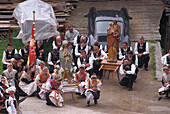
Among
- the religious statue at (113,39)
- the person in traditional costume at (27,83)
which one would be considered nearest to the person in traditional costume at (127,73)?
the religious statue at (113,39)

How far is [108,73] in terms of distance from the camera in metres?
13.3

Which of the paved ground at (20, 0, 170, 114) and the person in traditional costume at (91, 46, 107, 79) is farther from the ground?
the person in traditional costume at (91, 46, 107, 79)

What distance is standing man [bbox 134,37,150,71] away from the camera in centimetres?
1367

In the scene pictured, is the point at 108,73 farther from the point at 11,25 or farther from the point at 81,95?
the point at 11,25

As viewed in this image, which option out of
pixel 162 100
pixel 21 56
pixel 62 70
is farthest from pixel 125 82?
pixel 21 56

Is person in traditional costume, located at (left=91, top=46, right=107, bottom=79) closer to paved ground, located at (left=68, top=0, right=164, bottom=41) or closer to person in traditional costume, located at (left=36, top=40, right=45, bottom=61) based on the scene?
person in traditional costume, located at (left=36, top=40, right=45, bottom=61)

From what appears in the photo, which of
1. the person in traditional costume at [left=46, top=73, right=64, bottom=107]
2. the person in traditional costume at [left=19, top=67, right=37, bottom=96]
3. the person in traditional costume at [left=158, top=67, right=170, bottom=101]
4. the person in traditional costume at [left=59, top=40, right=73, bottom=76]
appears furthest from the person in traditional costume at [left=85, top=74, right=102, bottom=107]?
the person in traditional costume at [left=158, top=67, right=170, bottom=101]

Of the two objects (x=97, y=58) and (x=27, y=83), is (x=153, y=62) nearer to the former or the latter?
(x=97, y=58)

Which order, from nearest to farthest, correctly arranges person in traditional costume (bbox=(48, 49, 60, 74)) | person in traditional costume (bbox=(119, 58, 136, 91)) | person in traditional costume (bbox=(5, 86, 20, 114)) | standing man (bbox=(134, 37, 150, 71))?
person in traditional costume (bbox=(5, 86, 20, 114)) → person in traditional costume (bbox=(119, 58, 136, 91)) → person in traditional costume (bbox=(48, 49, 60, 74)) → standing man (bbox=(134, 37, 150, 71))

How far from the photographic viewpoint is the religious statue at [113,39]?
1206 centimetres

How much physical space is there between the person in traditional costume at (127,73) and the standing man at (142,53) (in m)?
1.81

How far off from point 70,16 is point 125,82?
8320mm

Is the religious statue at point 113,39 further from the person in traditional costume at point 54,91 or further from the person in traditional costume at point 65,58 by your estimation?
the person in traditional costume at point 54,91

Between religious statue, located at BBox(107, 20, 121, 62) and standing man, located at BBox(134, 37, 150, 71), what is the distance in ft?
5.77
